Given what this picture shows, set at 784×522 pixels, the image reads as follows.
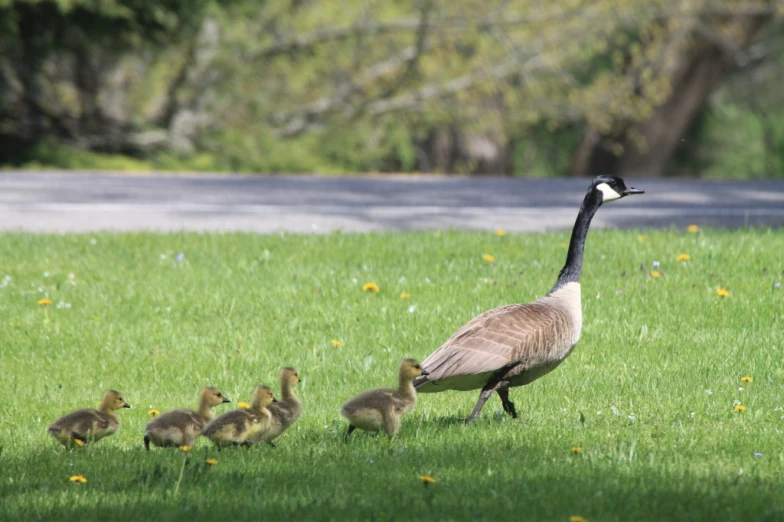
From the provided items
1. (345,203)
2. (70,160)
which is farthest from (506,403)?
(70,160)

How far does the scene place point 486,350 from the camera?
5.65 metres

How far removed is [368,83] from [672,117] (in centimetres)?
745

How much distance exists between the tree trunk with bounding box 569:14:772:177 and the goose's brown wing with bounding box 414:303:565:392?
19574mm

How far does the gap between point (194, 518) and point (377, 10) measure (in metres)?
21.8

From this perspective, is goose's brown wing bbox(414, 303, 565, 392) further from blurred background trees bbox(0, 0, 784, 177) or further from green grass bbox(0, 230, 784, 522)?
blurred background trees bbox(0, 0, 784, 177)

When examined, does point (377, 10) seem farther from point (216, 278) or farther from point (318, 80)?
point (216, 278)

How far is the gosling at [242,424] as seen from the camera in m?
5.31

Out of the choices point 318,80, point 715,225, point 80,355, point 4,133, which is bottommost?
point 80,355

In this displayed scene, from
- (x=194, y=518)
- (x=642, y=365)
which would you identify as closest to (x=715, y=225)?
(x=642, y=365)

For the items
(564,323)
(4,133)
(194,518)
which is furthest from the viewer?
(4,133)

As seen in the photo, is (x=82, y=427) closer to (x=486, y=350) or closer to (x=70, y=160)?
(x=486, y=350)

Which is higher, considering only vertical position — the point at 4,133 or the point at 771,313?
the point at 4,133

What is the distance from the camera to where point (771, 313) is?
814 centimetres

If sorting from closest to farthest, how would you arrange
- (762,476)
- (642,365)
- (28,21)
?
(762,476)
(642,365)
(28,21)
